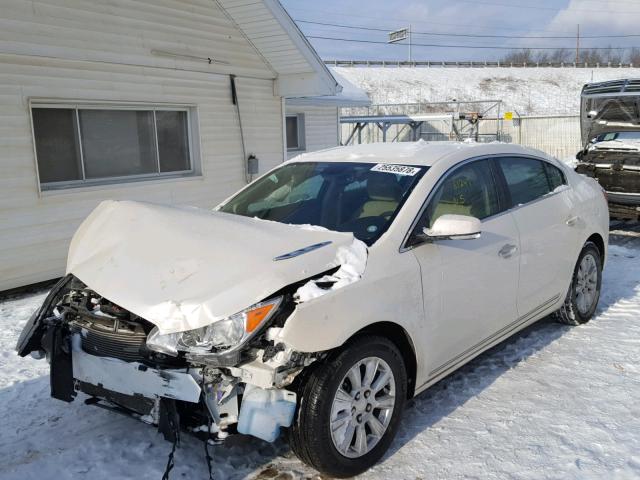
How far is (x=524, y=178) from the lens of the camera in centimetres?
452

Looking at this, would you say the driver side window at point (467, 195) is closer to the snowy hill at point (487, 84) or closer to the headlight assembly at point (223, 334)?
the headlight assembly at point (223, 334)

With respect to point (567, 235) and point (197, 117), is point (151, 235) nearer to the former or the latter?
point (567, 235)

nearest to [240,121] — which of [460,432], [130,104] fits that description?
[130,104]

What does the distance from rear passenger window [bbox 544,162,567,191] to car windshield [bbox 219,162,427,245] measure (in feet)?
5.88

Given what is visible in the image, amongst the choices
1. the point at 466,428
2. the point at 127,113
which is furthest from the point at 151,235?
the point at 127,113

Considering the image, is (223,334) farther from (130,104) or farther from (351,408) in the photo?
(130,104)

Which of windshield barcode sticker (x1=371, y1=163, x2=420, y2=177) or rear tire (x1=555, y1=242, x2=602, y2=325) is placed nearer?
windshield barcode sticker (x1=371, y1=163, x2=420, y2=177)

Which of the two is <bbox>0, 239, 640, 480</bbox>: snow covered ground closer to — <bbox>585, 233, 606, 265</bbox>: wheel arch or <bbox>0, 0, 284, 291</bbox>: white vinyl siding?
<bbox>585, 233, 606, 265</bbox>: wheel arch

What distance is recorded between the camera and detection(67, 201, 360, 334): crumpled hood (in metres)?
2.63

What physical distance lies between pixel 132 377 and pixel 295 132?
11563mm

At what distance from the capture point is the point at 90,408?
12.5ft

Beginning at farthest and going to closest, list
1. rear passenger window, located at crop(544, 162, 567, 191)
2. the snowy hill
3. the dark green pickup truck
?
the snowy hill → the dark green pickup truck → rear passenger window, located at crop(544, 162, 567, 191)

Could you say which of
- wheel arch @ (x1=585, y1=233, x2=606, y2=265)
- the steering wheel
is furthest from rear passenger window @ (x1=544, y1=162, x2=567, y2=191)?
the steering wheel

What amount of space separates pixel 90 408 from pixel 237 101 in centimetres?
663
